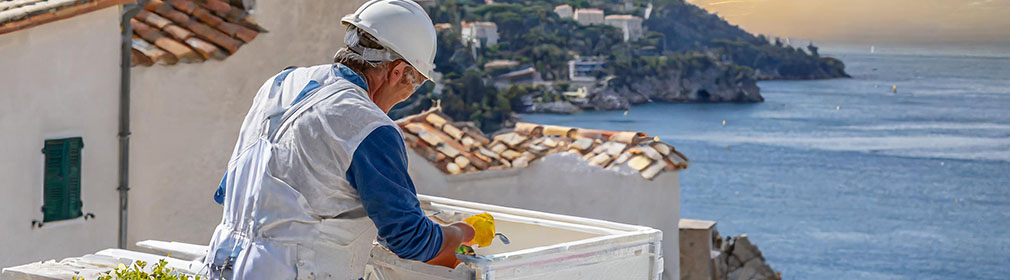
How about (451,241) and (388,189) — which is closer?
(388,189)

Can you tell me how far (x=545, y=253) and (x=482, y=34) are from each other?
80.7 ft

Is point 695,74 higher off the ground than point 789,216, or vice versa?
point 695,74

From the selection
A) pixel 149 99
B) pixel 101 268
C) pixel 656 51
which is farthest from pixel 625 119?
pixel 101 268

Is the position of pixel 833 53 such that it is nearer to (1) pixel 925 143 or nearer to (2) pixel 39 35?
(1) pixel 925 143

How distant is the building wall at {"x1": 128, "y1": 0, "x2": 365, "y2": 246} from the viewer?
5914 millimetres

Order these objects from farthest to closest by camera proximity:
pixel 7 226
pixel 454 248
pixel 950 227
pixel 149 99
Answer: pixel 950 227 < pixel 149 99 < pixel 7 226 < pixel 454 248

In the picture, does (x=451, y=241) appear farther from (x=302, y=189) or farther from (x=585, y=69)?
(x=585, y=69)

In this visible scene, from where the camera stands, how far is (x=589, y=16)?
27.1 metres

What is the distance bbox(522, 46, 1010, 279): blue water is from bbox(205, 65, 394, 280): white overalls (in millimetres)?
20091

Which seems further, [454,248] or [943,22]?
[943,22]

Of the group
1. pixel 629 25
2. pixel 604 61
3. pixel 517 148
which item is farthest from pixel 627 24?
pixel 517 148

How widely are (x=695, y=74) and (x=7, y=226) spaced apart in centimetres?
2175

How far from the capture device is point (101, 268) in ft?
9.23

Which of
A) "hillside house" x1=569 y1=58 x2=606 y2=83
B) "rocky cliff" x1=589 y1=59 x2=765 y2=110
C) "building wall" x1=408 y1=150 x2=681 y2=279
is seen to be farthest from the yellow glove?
"hillside house" x1=569 y1=58 x2=606 y2=83
